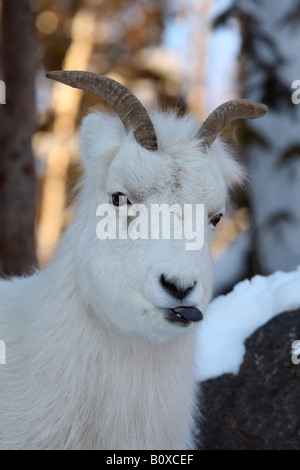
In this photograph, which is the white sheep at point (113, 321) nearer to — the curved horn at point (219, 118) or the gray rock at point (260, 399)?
the curved horn at point (219, 118)

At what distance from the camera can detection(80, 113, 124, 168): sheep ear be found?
428cm

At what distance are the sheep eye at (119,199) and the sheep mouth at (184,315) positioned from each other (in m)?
0.77

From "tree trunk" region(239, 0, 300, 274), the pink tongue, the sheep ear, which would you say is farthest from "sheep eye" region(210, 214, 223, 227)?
"tree trunk" region(239, 0, 300, 274)

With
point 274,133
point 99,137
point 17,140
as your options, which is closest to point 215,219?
point 99,137

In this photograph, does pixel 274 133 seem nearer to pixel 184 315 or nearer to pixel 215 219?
pixel 215 219

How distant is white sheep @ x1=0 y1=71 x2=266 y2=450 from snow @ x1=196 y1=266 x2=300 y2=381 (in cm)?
113

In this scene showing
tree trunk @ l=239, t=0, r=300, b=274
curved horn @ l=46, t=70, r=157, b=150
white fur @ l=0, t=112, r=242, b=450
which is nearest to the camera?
white fur @ l=0, t=112, r=242, b=450

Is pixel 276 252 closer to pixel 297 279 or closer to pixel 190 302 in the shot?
pixel 297 279

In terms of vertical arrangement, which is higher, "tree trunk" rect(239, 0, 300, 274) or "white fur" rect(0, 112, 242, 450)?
"tree trunk" rect(239, 0, 300, 274)

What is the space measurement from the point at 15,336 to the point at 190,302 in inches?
58.3

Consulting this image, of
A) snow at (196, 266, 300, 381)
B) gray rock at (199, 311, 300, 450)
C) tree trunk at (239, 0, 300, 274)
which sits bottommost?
gray rock at (199, 311, 300, 450)

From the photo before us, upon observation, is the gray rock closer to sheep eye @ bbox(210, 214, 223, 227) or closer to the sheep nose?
sheep eye @ bbox(210, 214, 223, 227)
